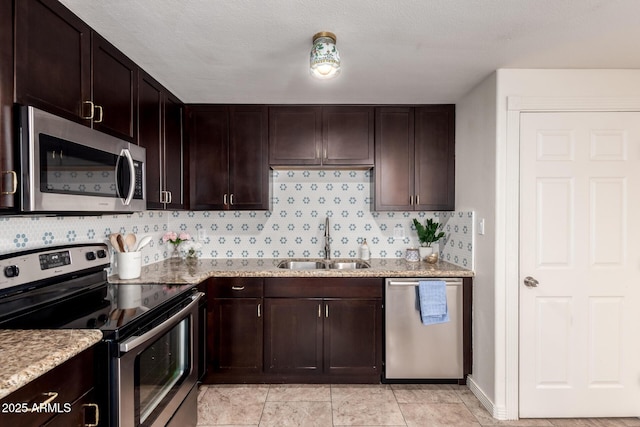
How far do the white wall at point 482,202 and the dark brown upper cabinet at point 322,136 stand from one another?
76 cm

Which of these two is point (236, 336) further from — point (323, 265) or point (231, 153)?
point (231, 153)

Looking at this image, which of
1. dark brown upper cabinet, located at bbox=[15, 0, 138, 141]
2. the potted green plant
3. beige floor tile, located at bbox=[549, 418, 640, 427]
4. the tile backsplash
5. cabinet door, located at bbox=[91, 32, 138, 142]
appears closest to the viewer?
dark brown upper cabinet, located at bbox=[15, 0, 138, 141]

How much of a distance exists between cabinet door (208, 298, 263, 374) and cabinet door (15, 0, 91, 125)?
5.10ft

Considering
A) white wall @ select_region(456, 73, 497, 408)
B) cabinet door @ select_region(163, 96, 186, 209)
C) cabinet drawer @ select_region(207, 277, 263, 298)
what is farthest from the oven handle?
white wall @ select_region(456, 73, 497, 408)

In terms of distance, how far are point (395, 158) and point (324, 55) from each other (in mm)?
1407

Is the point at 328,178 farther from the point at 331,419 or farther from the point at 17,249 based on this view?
the point at 17,249

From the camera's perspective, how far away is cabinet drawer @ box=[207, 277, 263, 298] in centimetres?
255

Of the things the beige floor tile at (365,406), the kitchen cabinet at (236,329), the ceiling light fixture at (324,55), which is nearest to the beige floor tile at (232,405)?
the kitchen cabinet at (236,329)

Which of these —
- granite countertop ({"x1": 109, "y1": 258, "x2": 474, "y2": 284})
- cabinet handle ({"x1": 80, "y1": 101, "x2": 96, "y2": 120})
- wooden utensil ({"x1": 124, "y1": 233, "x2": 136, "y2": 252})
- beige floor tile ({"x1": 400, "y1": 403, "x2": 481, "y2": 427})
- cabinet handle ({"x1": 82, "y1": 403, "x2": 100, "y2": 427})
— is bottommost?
beige floor tile ({"x1": 400, "y1": 403, "x2": 481, "y2": 427})

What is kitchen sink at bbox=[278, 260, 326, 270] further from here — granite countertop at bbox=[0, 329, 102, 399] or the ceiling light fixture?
granite countertop at bbox=[0, 329, 102, 399]

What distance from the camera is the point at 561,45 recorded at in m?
1.86

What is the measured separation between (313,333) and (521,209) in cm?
166

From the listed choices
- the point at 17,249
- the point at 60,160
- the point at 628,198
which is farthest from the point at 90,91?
the point at 628,198

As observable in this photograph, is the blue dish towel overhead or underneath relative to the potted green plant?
underneath
